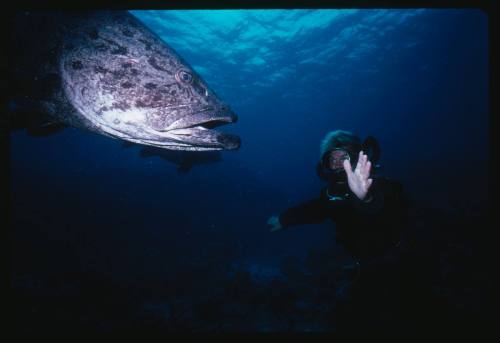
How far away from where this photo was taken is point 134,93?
242 centimetres

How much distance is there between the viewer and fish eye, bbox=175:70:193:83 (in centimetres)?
263

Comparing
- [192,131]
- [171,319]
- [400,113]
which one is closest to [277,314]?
[171,319]

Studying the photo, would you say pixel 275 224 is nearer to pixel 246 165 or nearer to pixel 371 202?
pixel 371 202

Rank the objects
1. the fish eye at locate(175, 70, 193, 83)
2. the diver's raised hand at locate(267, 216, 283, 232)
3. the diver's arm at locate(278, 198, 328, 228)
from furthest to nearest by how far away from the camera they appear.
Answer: the diver's raised hand at locate(267, 216, 283, 232) → the diver's arm at locate(278, 198, 328, 228) → the fish eye at locate(175, 70, 193, 83)

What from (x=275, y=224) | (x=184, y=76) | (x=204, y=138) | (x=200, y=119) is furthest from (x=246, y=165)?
(x=200, y=119)

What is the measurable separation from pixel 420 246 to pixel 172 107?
3263 millimetres

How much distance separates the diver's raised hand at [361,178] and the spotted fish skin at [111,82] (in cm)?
124

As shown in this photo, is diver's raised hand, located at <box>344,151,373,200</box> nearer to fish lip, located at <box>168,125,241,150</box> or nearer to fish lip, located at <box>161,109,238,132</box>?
fish lip, located at <box>168,125,241,150</box>

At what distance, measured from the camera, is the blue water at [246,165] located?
409 inches

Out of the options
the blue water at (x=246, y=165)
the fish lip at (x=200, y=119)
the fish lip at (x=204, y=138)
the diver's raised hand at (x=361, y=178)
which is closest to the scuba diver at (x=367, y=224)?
the diver's raised hand at (x=361, y=178)

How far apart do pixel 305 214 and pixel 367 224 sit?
0.99 metres

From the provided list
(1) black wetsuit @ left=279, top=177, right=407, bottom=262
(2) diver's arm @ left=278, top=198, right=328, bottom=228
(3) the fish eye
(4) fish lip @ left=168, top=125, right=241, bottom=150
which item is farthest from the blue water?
(3) the fish eye

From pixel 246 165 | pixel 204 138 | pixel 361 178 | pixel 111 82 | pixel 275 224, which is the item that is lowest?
pixel 275 224

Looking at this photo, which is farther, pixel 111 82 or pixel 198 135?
pixel 198 135
